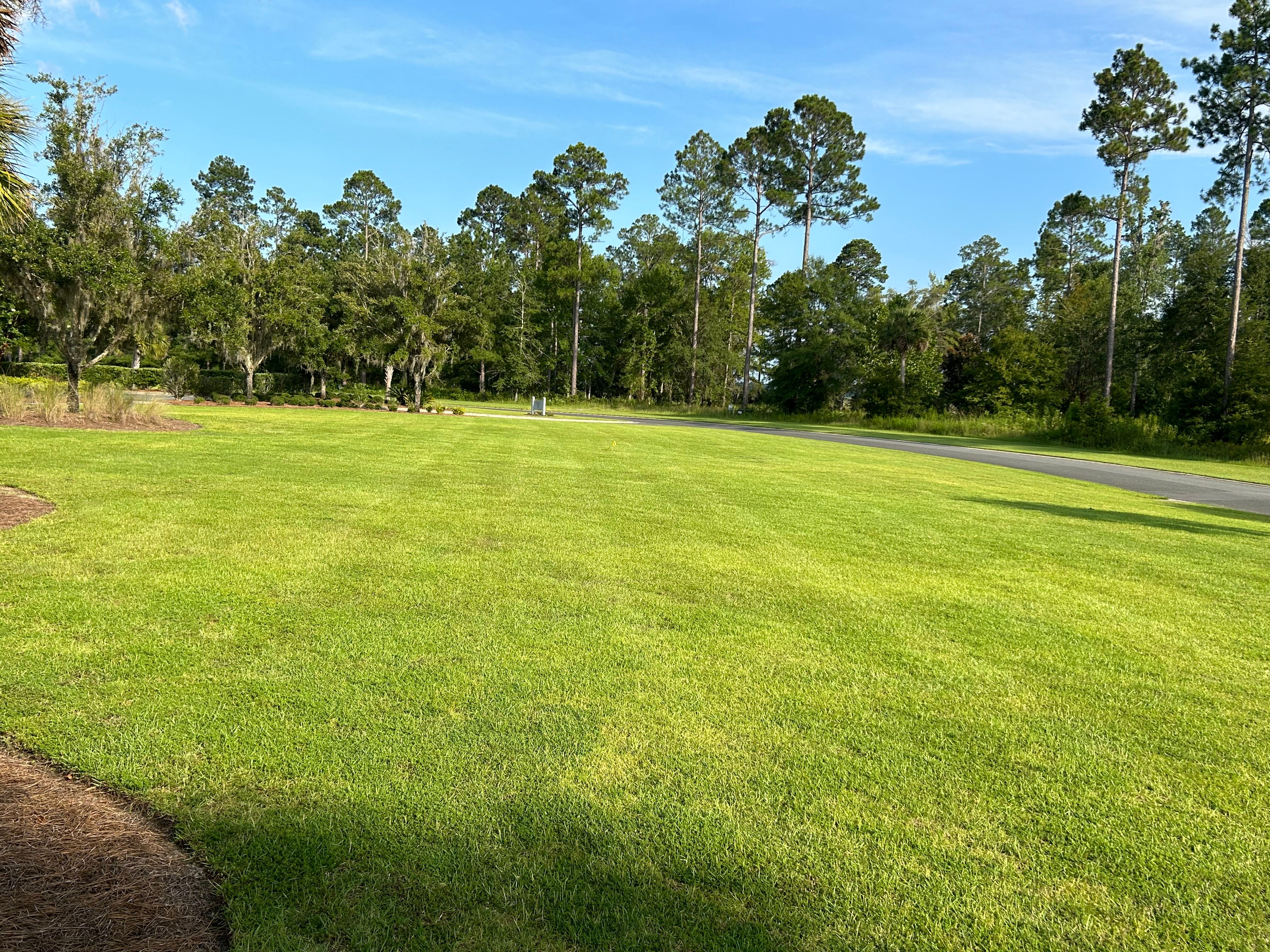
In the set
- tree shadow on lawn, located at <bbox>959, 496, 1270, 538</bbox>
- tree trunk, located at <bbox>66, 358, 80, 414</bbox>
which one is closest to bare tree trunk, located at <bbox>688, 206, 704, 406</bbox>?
tree trunk, located at <bbox>66, 358, 80, 414</bbox>

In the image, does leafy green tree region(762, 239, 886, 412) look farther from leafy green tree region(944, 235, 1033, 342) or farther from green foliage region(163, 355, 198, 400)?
green foliage region(163, 355, 198, 400)

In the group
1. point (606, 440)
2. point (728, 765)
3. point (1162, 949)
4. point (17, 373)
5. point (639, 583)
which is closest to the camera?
point (1162, 949)

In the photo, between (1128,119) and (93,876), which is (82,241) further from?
(1128,119)

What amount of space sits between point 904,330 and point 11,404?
134 ft

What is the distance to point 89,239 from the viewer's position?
49.5 ft

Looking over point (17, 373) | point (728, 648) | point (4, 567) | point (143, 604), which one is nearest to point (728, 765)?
point (728, 648)

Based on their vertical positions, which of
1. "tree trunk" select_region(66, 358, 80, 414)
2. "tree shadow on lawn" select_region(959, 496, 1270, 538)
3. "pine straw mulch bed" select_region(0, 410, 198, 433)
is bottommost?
"tree shadow on lawn" select_region(959, 496, 1270, 538)

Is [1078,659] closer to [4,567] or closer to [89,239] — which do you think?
[4,567]

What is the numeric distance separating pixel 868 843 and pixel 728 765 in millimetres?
626

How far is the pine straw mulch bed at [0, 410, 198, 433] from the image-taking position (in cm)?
1383

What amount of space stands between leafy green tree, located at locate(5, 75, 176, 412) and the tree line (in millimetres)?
54

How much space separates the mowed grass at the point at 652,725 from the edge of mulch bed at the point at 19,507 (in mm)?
322

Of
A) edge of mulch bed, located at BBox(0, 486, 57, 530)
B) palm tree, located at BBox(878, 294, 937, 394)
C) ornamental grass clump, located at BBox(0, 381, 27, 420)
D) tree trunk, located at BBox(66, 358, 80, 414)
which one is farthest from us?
palm tree, located at BBox(878, 294, 937, 394)

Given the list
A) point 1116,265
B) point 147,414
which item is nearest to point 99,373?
point 147,414
